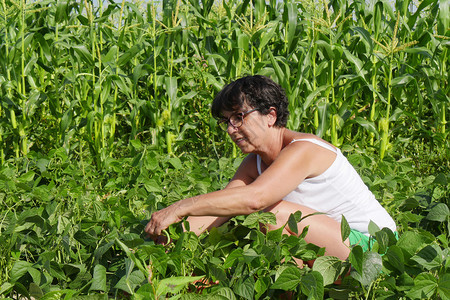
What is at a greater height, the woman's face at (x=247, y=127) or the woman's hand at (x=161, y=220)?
the woman's face at (x=247, y=127)

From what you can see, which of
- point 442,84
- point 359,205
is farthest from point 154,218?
point 442,84

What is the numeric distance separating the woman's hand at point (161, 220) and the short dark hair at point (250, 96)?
0.57 meters

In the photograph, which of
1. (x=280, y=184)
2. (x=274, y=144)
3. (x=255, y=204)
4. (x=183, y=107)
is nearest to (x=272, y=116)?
(x=274, y=144)

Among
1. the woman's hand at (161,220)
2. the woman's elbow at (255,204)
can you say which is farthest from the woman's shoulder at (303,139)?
the woman's hand at (161,220)

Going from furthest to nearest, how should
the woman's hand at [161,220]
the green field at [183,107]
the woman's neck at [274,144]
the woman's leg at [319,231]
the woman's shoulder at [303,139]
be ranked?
the green field at [183,107] < the woman's neck at [274,144] < the woman's shoulder at [303,139] < the woman's leg at [319,231] < the woman's hand at [161,220]

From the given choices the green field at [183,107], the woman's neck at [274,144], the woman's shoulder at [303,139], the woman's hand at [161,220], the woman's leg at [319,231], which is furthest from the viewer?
the green field at [183,107]

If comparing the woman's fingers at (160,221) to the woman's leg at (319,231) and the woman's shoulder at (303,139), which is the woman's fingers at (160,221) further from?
the woman's shoulder at (303,139)

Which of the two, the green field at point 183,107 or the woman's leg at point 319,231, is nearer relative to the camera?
the woman's leg at point 319,231

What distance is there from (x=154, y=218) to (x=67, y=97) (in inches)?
124

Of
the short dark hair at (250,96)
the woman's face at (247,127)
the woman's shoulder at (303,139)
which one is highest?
the short dark hair at (250,96)

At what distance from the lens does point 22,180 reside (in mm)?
3768

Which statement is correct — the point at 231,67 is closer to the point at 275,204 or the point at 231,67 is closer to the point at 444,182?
the point at 444,182

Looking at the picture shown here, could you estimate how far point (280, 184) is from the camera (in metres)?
2.71

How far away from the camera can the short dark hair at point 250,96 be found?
2893mm
